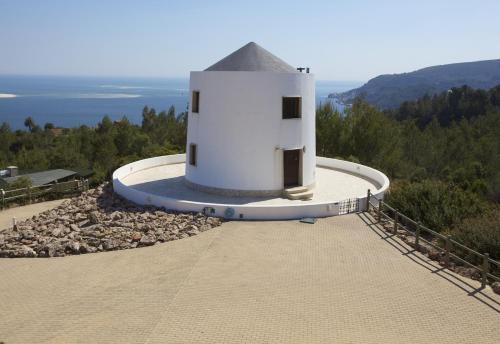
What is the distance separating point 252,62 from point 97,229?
28.6ft

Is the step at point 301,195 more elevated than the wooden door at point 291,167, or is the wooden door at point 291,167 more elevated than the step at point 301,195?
the wooden door at point 291,167

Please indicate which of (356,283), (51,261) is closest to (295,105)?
(356,283)

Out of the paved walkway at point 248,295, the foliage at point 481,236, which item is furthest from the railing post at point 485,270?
the foliage at point 481,236

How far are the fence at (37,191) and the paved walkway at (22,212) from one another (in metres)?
0.53

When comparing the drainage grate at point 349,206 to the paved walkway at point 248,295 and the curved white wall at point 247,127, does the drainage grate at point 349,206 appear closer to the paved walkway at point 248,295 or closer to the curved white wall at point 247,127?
the paved walkway at point 248,295

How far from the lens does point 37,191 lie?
905 inches

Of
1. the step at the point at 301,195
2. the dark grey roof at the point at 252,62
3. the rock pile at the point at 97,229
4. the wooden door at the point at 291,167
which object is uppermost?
the dark grey roof at the point at 252,62

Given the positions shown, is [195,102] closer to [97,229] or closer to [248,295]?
[97,229]

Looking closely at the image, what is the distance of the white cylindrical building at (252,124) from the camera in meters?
18.0

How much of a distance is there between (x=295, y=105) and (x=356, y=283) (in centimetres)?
940

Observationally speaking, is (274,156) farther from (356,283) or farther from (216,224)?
(356,283)

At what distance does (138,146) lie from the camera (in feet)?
145

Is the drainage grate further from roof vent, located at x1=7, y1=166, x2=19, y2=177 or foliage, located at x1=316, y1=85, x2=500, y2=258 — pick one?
roof vent, located at x1=7, y1=166, x2=19, y2=177

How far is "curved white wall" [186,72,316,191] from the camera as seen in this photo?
17922 mm
